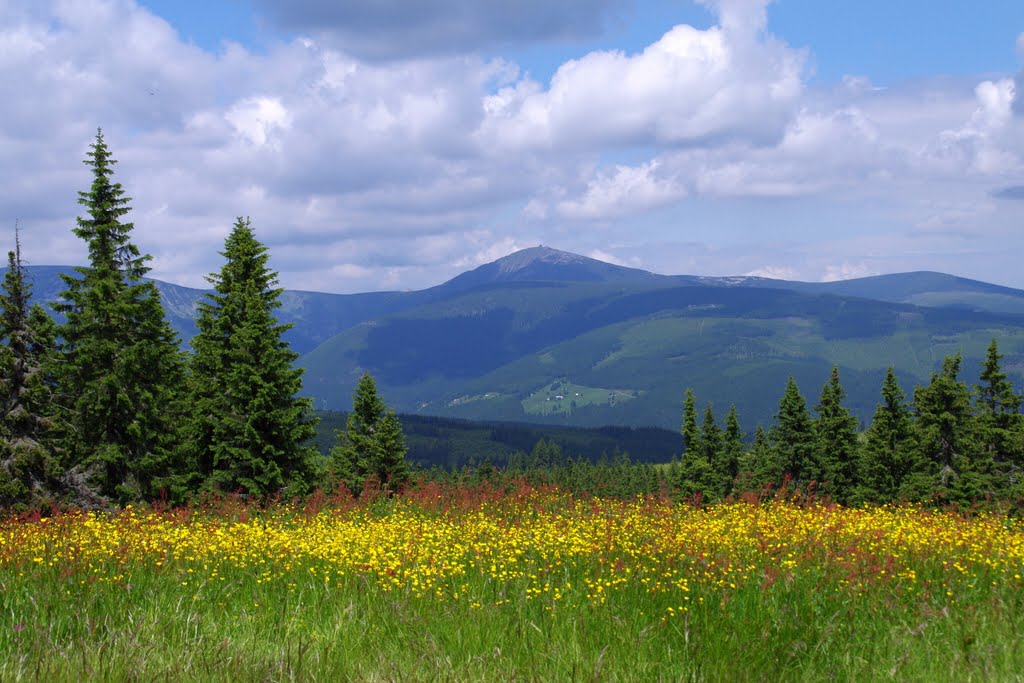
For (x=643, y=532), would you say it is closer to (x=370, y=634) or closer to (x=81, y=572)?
(x=370, y=634)

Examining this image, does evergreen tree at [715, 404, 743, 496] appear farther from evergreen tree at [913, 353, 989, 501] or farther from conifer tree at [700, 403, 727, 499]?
evergreen tree at [913, 353, 989, 501]

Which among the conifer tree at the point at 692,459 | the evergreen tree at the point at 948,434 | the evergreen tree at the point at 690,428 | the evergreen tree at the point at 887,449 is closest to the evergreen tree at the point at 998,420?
the evergreen tree at the point at 948,434

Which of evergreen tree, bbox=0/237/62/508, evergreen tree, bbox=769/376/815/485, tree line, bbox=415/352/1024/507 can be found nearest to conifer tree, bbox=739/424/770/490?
tree line, bbox=415/352/1024/507

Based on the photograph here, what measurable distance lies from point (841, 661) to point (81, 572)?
20.7ft

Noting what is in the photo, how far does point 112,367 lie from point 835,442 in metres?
53.4

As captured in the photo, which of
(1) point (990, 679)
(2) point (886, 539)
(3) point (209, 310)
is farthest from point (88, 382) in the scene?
(1) point (990, 679)

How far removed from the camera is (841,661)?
517cm

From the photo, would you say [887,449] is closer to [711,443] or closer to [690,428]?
[690,428]

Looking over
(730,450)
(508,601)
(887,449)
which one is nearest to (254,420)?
(508,601)

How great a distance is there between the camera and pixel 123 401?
25.2m

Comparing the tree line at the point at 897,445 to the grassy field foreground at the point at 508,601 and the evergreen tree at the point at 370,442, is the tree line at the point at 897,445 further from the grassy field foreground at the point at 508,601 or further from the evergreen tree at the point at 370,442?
the grassy field foreground at the point at 508,601

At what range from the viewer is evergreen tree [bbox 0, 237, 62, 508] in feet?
81.0

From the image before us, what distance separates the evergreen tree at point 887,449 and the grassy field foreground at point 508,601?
49.1m

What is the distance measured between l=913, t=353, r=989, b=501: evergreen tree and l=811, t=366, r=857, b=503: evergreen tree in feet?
36.4
